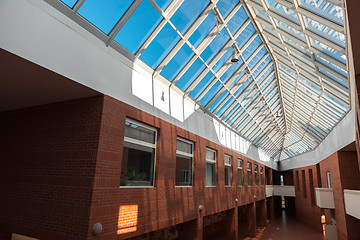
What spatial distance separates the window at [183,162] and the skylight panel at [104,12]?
17.1ft

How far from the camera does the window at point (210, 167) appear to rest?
12353mm

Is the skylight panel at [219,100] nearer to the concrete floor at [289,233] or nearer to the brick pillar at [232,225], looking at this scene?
the brick pillar at [232,225]

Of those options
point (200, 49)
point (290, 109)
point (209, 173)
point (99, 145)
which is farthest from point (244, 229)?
point (99, 145)

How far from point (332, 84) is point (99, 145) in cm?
927

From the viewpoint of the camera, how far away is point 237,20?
9.40 metres

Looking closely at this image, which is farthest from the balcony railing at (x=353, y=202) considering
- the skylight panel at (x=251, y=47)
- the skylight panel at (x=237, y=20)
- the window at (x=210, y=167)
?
the skylight panel at (x=237, y=20)

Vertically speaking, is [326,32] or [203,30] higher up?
[203,30]

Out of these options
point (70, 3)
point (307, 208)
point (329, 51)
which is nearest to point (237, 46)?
point (329, 51)

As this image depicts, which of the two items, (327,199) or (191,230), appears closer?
(191,230)

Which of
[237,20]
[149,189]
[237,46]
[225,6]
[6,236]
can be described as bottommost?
[6,236]

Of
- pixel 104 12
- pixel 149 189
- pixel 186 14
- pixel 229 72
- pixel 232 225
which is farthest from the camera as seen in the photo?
pixel 232 225

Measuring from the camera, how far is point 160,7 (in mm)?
6801

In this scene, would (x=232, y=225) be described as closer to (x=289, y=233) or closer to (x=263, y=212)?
(x=289, y=233)

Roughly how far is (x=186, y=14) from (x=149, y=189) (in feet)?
18.1
